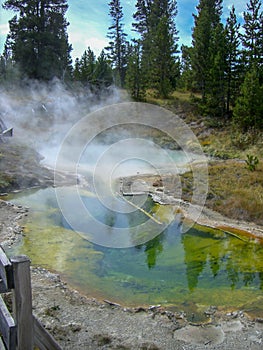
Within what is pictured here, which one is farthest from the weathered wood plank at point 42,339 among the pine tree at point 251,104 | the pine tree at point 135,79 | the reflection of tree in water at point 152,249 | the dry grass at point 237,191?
the pine tree at point 135,79

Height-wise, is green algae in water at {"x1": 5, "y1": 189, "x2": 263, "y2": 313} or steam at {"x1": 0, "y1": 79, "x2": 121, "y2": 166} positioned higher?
steam at {"x1": 0, "y1": 79, "x2": 121, "y2": 166}

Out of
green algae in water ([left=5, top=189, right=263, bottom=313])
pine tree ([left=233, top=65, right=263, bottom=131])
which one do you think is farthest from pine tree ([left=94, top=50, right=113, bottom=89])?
green algae in water ([left=5, top=189, right=263, bottom=313])

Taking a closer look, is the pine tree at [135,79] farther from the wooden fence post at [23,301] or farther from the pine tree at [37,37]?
the wooden fence post at [23,301]

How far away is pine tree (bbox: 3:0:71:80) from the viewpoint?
121 ft

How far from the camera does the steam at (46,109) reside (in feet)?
90.9

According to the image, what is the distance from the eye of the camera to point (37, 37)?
36844mm

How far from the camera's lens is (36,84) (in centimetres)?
3747

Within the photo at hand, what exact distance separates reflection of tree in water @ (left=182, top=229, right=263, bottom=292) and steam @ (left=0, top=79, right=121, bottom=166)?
43.0ft

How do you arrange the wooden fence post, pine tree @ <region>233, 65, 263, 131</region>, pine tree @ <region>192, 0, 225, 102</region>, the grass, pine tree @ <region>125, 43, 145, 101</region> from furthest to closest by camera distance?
pine tree @ <region>125, 43, 145, 101</region>, pine tree @ <region>192, 0, 225, 102</region>, pine tree @ <region>233, 65, 263, 131</region>, the grass, the wooden fence post

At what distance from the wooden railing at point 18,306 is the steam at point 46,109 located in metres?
19.5

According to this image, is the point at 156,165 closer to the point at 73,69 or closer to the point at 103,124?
the point at 103,124

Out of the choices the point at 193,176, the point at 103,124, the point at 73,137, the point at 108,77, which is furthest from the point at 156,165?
the point at 108,77

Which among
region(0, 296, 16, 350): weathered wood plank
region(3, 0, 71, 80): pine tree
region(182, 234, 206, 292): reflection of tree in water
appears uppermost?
region(3, 0, 71, 80): pine tree

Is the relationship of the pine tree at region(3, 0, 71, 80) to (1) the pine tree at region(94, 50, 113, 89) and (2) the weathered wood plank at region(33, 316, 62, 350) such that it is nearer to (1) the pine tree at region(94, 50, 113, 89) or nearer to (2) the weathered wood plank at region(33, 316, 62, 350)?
(1) the pine tree at region(94, 50, 113, 89)
